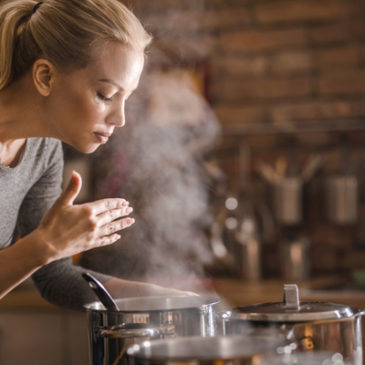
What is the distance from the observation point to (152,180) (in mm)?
3225

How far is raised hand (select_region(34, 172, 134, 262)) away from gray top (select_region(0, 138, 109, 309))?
245 millimetres

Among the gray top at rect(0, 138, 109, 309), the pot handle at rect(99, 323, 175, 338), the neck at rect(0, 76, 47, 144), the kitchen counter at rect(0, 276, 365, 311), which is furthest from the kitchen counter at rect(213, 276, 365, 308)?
the pot handle at rect(99, 323, 175, 338)

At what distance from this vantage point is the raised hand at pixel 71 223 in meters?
1.05

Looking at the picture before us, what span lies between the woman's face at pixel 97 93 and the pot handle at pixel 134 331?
1.52ft

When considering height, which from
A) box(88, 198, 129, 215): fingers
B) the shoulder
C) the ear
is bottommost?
box(88, 198, 129, 215): fingers

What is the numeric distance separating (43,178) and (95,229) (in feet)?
1.52

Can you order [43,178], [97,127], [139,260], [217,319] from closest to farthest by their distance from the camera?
[217,319]
[97,127]
[43,178]
[139,260]

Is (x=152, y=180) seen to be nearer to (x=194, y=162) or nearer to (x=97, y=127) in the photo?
(x=194, y=162)

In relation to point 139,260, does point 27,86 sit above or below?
above

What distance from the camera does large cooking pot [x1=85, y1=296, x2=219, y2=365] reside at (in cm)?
94

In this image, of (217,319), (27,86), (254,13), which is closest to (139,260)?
(254,13)

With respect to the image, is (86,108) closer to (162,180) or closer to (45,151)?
(45,151)

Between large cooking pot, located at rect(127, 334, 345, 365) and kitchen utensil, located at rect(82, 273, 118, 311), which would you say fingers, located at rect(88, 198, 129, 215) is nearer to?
kitchen utensil, located at rect(82, 273, 118, 311)

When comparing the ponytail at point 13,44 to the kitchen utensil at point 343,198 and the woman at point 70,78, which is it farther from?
the kitchen utensil at point 343,198
